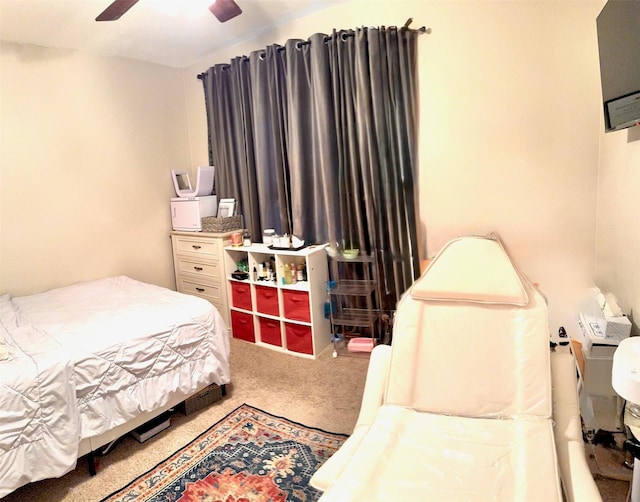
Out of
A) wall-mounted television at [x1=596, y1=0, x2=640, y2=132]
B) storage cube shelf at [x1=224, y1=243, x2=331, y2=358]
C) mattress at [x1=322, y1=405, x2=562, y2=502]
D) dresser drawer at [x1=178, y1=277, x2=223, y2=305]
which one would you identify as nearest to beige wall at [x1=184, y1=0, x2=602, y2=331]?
wall-mounted television at [x1=596, y1=0, x2=640, y2=132]

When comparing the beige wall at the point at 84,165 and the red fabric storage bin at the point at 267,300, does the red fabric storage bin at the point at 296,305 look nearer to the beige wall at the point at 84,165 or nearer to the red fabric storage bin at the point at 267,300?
the red fabric storage bin at the point at 267,300

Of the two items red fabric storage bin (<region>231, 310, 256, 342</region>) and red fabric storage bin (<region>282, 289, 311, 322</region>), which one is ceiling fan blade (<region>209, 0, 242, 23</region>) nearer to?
red fabric storage bin (<region>282, 289, 311, 322</region>)

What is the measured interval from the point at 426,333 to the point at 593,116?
1645 mm

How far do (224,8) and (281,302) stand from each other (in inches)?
75.9

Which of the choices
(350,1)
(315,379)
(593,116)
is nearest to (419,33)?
(350,1)

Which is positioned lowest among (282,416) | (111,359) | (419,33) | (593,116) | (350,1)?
(282,416)

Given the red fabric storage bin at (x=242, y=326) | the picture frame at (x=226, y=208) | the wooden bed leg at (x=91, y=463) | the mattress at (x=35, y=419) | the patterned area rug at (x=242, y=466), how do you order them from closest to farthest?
the mattress at (x=35, y=419) < the patterned area rug at (x=242, y=466) < the wooden bed leg at (x=91, y=463) < the red fabric storage bin at (x=242, y=326) < the picture frame at (x=226, y=208)

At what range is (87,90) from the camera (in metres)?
3.26

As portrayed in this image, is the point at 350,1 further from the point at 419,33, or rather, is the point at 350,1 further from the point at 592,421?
the point at 592,421

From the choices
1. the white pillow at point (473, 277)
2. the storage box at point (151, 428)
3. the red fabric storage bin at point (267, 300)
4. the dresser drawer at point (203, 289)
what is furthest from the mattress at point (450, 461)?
the dresser drawer at point (203, 289)

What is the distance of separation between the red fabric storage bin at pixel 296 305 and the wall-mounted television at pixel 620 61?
2.04 m

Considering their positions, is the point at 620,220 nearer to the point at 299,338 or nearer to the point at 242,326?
the point at 299,338

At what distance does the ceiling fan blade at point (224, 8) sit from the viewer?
83.3 inches

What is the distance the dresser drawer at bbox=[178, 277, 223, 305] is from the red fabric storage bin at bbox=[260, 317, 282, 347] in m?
0.48
